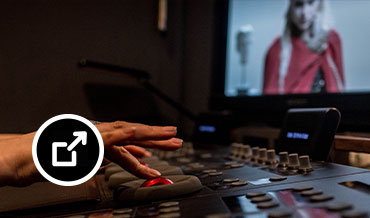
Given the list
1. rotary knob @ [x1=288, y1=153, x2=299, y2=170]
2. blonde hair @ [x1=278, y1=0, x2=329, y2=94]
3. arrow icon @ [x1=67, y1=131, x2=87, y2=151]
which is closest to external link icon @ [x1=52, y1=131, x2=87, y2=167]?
arrow icon @ [x1=67, y1=131, x2=87, y2=151]

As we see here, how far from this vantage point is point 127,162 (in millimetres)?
544

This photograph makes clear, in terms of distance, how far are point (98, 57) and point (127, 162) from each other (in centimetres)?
110

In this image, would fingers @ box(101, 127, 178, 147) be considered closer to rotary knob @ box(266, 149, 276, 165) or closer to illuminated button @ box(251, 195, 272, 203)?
illuminated button @ box(251, 195, 272, 203)

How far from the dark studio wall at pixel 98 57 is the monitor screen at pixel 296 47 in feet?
1.34

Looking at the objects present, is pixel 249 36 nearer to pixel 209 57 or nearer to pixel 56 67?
pixel 209 57

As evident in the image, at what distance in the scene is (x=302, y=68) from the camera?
3.82ft

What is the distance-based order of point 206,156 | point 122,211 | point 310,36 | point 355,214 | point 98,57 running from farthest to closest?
point 98,57 → point 310,36 → point 206,156 → point 122,211 → point 355,214

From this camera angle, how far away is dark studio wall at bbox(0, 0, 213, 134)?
4.34 feet

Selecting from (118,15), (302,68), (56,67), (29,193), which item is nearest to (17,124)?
(56,67)

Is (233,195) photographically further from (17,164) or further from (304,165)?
(17,164)

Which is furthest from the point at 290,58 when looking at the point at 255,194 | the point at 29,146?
the point at 29,146

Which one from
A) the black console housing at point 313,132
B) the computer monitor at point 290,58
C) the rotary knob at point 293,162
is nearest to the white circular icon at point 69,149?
the rotary knob at point 293,162

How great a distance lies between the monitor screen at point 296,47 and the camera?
1.03 metres

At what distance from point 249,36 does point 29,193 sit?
1073 millimetres
